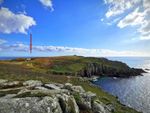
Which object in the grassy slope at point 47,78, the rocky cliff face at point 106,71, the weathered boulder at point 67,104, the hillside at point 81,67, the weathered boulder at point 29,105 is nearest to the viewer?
the weathered boulder at point 29,105

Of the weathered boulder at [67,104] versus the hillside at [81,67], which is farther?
the hillside at [81,67]

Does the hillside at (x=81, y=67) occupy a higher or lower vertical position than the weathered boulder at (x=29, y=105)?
lower

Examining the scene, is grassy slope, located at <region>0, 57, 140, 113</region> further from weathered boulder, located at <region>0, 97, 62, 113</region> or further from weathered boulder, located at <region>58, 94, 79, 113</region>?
weathered boulder, located at <region>0, 97, 62, 113</region>

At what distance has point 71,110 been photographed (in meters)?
24.5

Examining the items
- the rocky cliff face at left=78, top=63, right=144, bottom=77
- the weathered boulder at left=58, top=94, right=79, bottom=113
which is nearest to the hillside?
the rocky cliff face at left=78, top=63, right=144, bottom=77

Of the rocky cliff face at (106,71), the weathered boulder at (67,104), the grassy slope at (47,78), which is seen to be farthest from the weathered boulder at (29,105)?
the rocky cliff face at (106,71)

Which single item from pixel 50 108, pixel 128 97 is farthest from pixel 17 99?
pixel 128 97

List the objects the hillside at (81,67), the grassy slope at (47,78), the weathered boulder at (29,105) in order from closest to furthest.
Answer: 1. the weathered boulder at (29,105)
2. the grassy slope at (47,78)
3. the hillside at (81,67)

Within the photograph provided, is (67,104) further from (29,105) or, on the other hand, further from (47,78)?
(47,78)

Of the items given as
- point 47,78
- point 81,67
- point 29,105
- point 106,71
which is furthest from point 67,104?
point 106,71

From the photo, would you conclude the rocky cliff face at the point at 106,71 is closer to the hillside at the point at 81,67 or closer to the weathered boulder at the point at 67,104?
the hillside at the point at 81,67

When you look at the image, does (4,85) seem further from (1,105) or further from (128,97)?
→ (128,97)

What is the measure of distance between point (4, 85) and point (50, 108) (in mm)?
13596

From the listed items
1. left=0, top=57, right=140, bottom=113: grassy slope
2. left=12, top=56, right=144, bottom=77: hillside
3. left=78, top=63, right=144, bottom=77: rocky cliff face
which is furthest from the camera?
left=78, top=63, right=144, bottom=77: rocky cliff face
